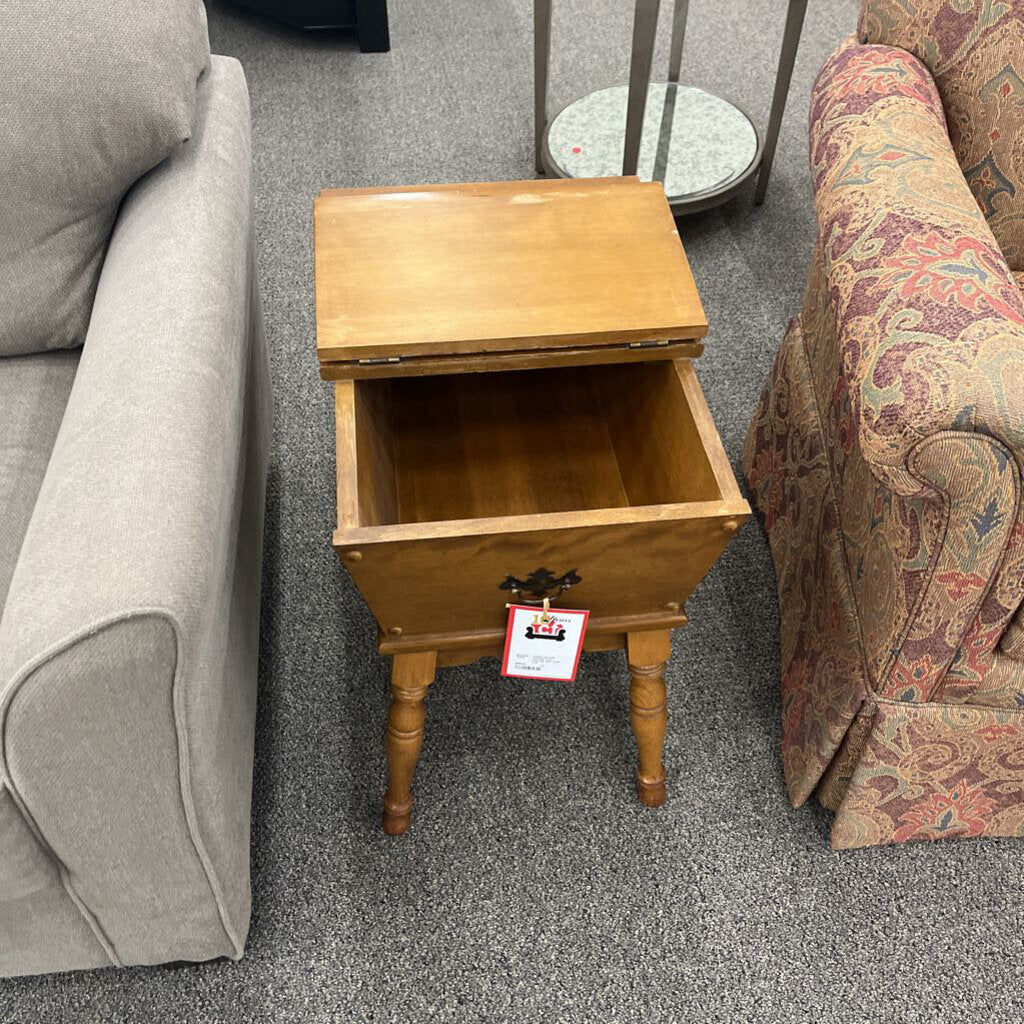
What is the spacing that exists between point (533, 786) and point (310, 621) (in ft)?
1.25

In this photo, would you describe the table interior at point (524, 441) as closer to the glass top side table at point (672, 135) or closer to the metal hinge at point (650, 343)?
the metal hinge at point (650, 343)

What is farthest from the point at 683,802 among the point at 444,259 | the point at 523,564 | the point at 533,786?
the point at 444,259

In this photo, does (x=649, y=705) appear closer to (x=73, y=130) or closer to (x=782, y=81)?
(x=73, y=130)

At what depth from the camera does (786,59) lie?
1777 mm

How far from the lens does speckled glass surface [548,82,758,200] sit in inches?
73.9

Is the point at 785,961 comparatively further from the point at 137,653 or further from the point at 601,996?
the point at 137,653

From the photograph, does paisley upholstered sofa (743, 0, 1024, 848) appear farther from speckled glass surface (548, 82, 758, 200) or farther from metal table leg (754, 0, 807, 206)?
speckled glass surface (548, 82, 758, 200)

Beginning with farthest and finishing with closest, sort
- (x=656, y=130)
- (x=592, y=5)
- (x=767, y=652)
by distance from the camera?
(x=592, y=5)
(x=656, y=130)
(x=767, y=652)

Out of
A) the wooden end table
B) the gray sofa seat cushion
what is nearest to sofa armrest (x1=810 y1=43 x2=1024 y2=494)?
the wooden end table

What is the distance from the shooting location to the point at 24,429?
39.8 inches

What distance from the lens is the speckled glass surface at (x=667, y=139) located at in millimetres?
1877

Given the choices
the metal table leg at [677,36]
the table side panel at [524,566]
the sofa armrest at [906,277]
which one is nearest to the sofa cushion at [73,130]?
the table side panel at [524,566]

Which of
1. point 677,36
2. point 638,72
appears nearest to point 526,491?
point 638,72

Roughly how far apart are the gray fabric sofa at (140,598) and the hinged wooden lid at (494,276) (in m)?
0.11
